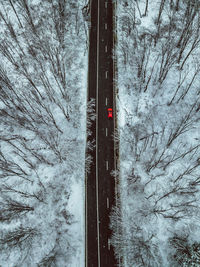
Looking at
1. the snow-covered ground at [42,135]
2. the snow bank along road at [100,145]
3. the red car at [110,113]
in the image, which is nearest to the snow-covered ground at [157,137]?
the red car at [110,113]

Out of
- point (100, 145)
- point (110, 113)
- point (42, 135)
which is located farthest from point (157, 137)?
point (42, 135)

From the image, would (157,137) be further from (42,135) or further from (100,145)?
(42,135)

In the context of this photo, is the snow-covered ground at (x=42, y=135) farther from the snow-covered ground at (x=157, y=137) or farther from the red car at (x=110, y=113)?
the snow-covered ground at (x=157, y=137)

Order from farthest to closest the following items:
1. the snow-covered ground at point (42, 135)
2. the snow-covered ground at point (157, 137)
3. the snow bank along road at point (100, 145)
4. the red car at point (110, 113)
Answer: the red car at point (110, 113) < the snow bank along road at point (100, 145) < the snow-covered ground at point (42, 135) < the snow-covered ground at point (157, 137)

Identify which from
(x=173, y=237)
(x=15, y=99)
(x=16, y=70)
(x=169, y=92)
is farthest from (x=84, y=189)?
(x=16, y=70)

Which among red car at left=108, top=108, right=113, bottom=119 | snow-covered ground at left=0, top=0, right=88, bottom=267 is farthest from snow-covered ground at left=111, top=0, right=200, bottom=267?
snow-covered ground at left=0, top=0, right=88, bottom=267

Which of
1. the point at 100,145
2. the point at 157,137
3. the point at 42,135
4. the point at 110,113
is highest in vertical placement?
the point at 110,113

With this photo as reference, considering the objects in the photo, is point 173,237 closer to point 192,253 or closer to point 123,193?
point 192,253
